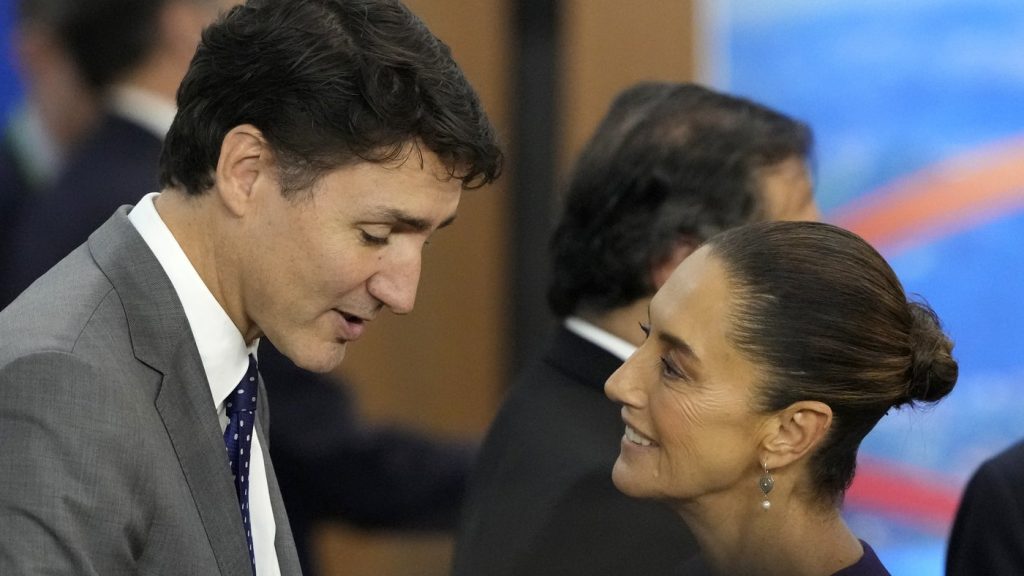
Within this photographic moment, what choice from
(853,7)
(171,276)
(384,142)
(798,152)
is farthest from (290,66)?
(853,7)

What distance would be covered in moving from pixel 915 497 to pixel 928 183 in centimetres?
90

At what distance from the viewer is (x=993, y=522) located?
100 inches

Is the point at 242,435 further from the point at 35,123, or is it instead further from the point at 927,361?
the point at 35,123

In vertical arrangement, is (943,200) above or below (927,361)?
below

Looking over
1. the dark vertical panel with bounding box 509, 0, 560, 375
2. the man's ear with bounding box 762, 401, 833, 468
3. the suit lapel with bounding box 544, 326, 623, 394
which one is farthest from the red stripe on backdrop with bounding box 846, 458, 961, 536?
the man's ear with bounding box 762, 401, 833, 468

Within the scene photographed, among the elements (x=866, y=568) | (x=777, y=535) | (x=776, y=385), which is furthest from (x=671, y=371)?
(x=866, y=568)

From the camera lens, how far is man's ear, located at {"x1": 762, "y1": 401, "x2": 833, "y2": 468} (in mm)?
2027

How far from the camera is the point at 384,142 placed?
201 cm

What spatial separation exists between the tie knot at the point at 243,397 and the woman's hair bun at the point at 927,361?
0.92 metres

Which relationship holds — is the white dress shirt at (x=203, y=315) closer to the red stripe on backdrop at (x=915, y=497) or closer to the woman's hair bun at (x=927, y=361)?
the woman's hair bun at (x=927, y=361)

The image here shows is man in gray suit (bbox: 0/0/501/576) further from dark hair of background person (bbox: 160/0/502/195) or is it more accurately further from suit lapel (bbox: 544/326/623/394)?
suit lapel (bbox: 544/326/623/394)

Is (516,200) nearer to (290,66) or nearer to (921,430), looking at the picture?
(921,430)

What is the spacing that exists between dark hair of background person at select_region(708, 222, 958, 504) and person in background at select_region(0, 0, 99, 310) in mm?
2587

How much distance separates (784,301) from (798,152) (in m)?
0.91
